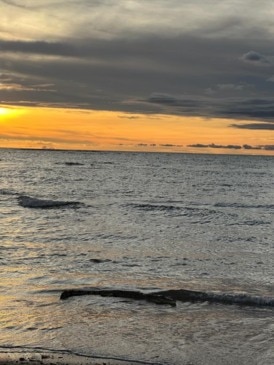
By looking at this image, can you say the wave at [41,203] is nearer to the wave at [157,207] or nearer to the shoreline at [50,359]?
the wave at [157,207]

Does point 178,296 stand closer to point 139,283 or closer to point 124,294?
point 124,294

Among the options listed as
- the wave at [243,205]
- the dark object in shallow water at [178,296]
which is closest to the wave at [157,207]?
the wave at [243,205]

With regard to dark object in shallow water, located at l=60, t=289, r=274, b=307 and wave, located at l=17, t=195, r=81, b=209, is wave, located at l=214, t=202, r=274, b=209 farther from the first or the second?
dark object in shallow water, located at l=60, t=289, r=274, b=307

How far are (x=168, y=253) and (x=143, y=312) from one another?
7.45 meters

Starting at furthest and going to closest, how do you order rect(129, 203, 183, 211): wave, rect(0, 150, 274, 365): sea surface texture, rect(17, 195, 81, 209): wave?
rect(17, 195, 81, 209): wave, rect(129, 203, 183, 211): wave, rect(0, 150, 274, 365): sea surface texture

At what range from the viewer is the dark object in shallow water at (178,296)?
11531mm

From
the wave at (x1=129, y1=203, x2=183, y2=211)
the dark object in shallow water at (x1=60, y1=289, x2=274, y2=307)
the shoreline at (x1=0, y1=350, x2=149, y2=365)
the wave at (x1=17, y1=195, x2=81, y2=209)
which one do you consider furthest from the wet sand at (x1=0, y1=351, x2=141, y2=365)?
the wave at (x1=17, y1=195, x2=81, y2=209)

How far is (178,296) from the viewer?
11.8m

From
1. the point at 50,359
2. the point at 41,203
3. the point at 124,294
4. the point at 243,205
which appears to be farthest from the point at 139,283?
A: the point at 243,205

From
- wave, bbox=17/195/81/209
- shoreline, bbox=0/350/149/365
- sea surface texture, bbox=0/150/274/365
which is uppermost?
shoreline, bbox=0/350/149/365

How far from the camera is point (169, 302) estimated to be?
1138 cm

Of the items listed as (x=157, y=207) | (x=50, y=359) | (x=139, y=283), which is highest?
(x=50, y=359)

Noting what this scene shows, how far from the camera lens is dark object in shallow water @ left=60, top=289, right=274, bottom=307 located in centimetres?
1153

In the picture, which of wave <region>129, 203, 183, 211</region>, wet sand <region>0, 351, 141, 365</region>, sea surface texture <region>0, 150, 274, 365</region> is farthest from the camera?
wave <region>129, 203, 183, 211</region>
